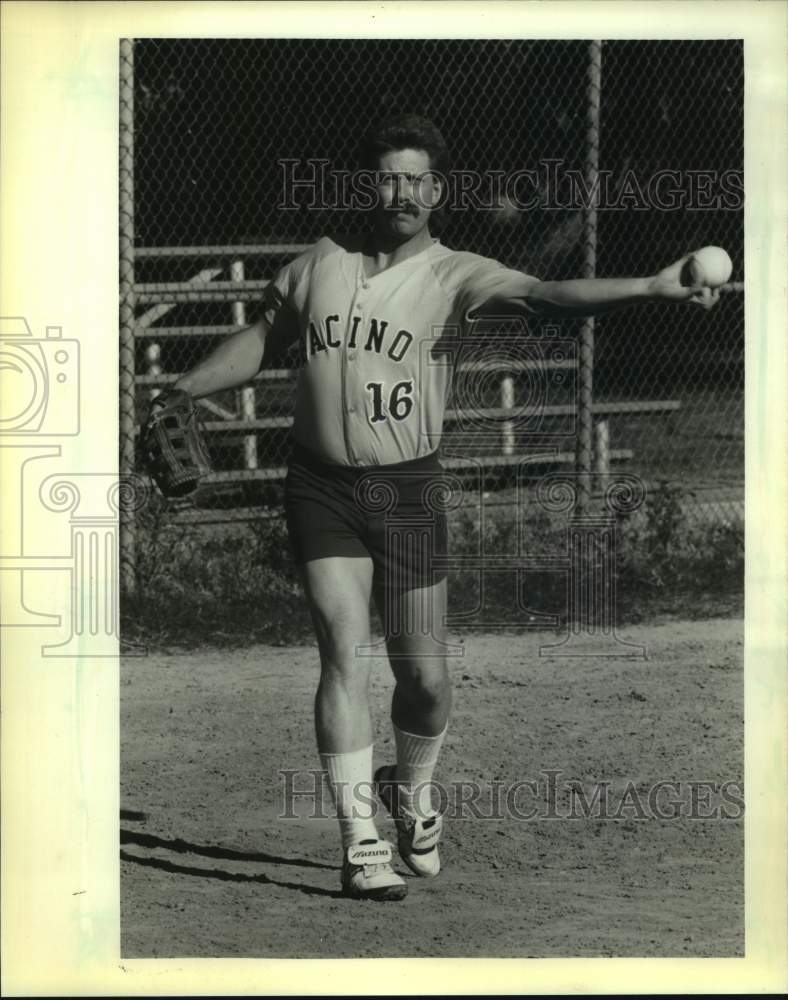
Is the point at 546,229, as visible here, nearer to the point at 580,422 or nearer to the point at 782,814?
the point at 580,422

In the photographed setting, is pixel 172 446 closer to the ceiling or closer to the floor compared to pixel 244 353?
closer to the floor

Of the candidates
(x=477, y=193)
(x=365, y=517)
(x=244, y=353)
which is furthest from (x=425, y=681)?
(x=477, y=193)

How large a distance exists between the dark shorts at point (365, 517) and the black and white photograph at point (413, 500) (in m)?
0.01

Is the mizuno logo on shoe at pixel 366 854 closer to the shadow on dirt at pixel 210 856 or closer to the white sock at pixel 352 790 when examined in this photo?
the white sock at pixel 352 790

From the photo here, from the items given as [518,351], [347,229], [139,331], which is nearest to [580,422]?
[518,351]

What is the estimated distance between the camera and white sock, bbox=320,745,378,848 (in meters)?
4.25

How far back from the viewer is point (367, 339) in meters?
4.35

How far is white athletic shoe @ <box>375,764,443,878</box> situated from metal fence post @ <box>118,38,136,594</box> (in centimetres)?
222

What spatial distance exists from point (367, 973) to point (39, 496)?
1579 millimetres

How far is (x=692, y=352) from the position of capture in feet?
25.1

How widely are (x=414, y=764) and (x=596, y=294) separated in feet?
4.82

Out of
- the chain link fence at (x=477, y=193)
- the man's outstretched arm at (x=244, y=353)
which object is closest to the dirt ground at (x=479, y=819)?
the chain link fence at (x=477, y=193)

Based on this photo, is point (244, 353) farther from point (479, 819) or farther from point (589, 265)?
point (589, 265)

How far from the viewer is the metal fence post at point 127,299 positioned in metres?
6.50
